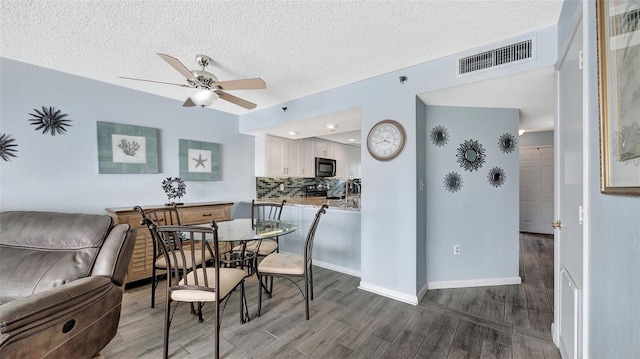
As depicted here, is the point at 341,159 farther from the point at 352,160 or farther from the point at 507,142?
the point at 507,142

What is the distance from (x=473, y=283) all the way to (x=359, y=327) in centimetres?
169

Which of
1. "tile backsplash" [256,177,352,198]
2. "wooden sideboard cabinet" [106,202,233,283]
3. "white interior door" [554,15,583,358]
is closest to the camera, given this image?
"white interior door" [554,15,583,358]

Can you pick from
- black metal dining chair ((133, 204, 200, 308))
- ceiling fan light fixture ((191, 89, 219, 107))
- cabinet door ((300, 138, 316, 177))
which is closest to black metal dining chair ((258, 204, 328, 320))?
black metal dining chair ((133, 204, 200, 308))

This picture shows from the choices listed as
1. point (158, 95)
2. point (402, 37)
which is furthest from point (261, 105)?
point (402, 37)

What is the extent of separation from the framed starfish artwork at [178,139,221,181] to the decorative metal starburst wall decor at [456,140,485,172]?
362 centimetres

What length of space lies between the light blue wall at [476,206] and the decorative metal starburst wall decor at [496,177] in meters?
0.04

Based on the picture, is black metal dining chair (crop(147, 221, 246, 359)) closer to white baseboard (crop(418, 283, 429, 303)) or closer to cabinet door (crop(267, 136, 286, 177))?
white baseboard (crop(418, 283, 429, 303))

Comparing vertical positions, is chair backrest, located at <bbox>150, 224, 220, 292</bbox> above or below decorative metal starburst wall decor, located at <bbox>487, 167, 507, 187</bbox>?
below

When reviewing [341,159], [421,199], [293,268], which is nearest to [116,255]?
[293,268]

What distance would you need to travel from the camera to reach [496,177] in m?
2.88

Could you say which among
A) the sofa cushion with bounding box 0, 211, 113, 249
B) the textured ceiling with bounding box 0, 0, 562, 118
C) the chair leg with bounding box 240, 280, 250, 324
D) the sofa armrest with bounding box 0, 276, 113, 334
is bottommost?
the chair leg with bounding box 240, 280, 250, 324

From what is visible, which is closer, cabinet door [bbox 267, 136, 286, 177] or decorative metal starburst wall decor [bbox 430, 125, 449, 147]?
decorative metal starburst wall decor [bbox 430, 125, 449, 147]

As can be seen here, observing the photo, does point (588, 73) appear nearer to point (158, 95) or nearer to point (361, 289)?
point (361, 289)

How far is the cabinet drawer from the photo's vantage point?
3.20 metres
